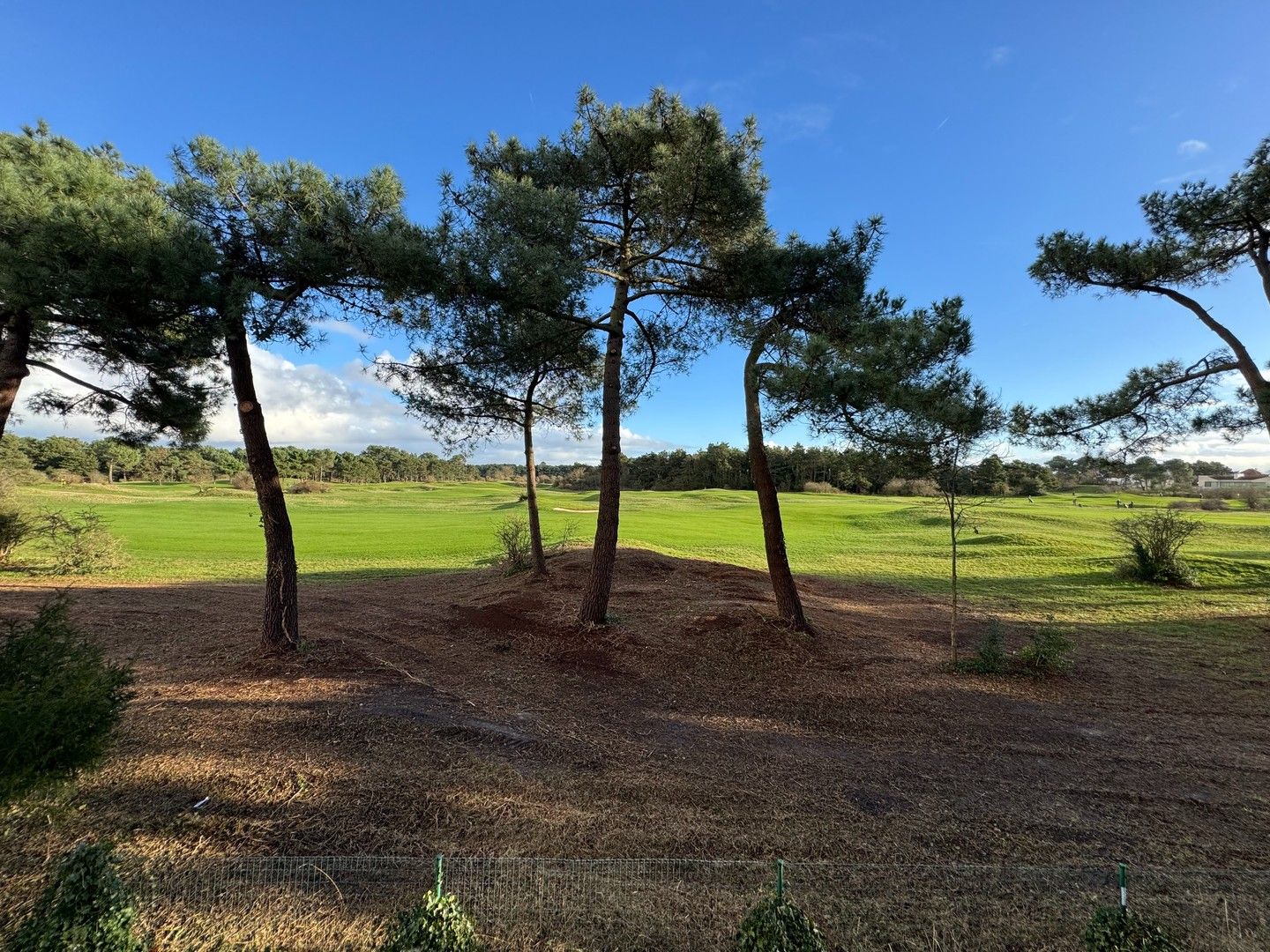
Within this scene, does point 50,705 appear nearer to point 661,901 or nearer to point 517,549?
point 661,901

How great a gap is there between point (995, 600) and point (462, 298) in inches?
615

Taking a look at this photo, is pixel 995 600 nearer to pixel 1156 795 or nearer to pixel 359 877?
pixel 1156 795

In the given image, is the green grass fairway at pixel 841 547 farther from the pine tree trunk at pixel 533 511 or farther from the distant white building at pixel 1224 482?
the distant white building at pixel 1224 482

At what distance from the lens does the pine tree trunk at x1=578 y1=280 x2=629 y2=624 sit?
894 cm

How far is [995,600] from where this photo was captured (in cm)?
1482

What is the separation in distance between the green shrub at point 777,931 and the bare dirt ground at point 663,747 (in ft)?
3.57

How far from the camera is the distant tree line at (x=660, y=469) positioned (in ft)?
26.9

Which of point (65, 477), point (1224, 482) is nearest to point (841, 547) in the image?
point (1224, 482)

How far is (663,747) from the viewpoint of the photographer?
5457mm

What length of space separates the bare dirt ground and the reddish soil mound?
0.03m

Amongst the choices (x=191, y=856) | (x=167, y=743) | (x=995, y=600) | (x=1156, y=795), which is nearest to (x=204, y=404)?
(x=167, y=743)

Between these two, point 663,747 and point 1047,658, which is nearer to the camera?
point 663,747

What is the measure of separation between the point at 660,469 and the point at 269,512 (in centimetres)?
7373

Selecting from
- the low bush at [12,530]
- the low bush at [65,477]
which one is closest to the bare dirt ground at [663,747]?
the low bush at [12,530]
